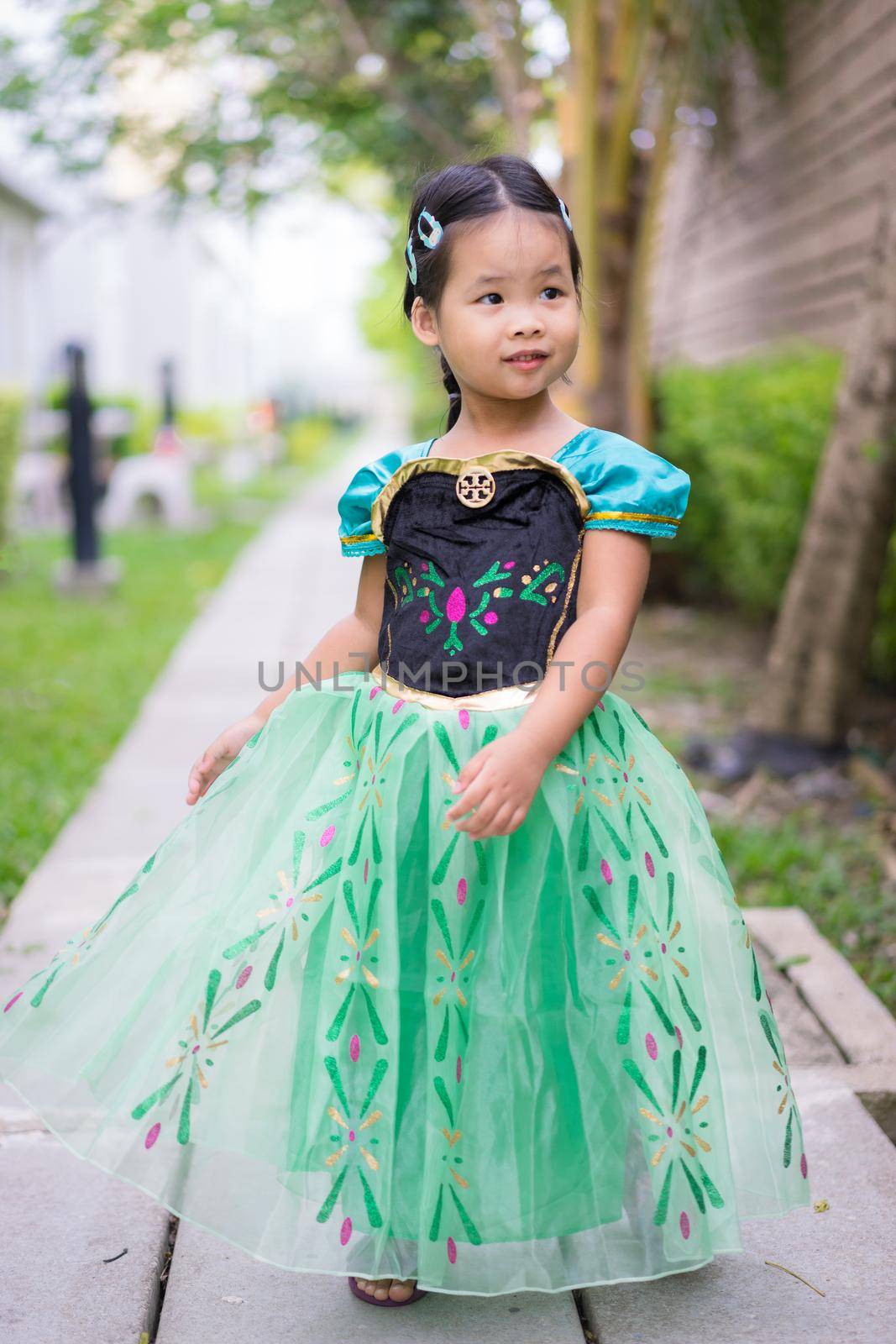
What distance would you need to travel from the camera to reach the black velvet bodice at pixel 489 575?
1.91m

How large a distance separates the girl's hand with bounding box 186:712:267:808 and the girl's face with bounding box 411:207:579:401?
66 centimetres

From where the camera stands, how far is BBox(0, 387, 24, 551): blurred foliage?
10141mm

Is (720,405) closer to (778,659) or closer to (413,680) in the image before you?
(778,659)

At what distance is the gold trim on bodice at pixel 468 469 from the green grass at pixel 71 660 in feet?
6.98

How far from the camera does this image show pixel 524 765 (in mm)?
1731

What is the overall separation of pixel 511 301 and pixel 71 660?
532cm

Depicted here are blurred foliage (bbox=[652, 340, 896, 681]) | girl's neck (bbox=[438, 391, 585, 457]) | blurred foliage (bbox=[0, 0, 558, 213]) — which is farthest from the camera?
blurred foliage (bbox=[0, 0, 558, 213])

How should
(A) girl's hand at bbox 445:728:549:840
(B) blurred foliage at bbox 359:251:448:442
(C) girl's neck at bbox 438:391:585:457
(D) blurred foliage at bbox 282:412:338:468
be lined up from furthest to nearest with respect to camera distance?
(D) blurred foliage at bbox 282:412:338:468
(B) blurred foliage at bbox 359:251:448:442
(C) girl's neck at bbox 438:391:585:457
(A) girl's hand at bbox 445:728:549:840

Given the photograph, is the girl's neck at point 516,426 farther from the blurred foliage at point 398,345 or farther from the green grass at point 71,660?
the blurred foliage at point 398,345

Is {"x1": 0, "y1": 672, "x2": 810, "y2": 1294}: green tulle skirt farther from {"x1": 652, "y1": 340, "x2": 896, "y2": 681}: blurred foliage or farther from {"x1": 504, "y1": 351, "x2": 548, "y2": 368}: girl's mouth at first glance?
{"x1": 652, "y1": 340, "x2": 896, "y2": 681}: blurred foliage

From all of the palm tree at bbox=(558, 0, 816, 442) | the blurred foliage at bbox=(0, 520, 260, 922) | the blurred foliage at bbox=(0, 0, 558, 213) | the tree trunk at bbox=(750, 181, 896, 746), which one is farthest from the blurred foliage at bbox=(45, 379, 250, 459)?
the tree trunk at bbox=(750, 181, 896, 746)

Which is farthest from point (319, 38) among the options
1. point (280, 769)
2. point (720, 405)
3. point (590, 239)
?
point (280, 769)

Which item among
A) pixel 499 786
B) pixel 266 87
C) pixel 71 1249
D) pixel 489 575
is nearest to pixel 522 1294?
pixel 71 1249

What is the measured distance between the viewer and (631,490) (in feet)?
6.14
